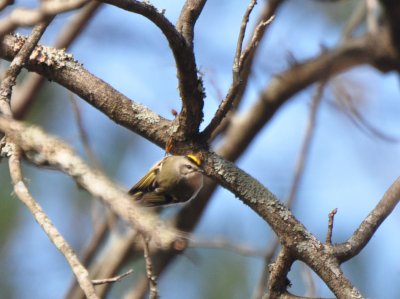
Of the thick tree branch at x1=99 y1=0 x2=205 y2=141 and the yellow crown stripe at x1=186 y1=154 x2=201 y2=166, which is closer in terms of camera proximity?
the thick tree branch at x1=99 y1=0 x2=205 y2=141

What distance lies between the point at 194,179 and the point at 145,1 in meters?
0.93

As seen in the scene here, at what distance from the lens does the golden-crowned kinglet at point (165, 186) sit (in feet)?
8.72

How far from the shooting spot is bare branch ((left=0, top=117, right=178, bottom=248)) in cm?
127

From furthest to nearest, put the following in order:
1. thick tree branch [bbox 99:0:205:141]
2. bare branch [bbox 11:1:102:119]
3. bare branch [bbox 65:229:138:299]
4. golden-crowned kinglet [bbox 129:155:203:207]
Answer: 1. bare branch [bbox 11:1:102:119]
2. bare branch [bbox 65:229:138:299]
3. golden-crowned kinglet [bbox 129:155:203:207]
4. thick tree branch [bbox 99:0:205:141]

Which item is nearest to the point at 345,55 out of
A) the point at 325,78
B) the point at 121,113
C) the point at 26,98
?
the point at 325,78

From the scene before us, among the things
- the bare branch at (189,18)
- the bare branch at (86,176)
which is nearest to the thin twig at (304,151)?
the bare branch at (189,18)

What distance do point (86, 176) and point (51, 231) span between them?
0.21m

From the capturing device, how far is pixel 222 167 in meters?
2.22

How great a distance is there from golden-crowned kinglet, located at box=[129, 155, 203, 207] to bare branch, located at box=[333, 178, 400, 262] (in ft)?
2.07

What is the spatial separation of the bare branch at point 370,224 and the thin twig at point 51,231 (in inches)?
35.3

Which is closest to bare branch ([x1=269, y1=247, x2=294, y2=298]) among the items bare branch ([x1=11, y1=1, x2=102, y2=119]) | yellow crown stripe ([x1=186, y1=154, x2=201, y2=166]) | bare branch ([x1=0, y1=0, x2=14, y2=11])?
yellow crown stripe ([x1=186, y1=154, x2=201, y2=166])

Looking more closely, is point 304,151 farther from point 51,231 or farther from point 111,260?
point 51,231

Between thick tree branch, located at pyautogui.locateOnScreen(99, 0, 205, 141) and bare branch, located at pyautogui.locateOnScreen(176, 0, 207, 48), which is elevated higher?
bare branch, located at pyautogui.locateOnScreen(176, 0, 207, 48)

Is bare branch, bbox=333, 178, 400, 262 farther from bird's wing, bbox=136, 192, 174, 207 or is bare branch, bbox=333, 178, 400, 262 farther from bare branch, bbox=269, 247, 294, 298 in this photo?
bird's wing, bbox=136, 192, 174, 207
